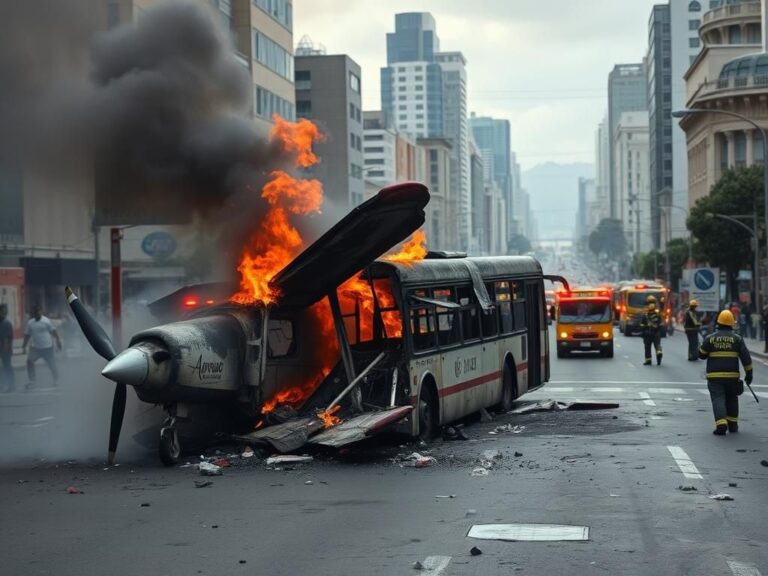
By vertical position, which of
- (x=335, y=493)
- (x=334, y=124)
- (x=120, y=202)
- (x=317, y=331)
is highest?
(x=334, y=124)

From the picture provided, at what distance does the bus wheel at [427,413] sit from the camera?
15445 millimetres

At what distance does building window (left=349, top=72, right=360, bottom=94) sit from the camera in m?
111

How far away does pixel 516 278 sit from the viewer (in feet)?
68.7

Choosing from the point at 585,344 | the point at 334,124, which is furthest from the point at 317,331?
the point at 334,124

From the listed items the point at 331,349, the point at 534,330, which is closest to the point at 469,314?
the point at 331,349

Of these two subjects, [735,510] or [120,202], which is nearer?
[735,510]

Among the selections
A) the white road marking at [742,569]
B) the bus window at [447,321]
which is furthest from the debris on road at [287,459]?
the white road marking at [742,569]

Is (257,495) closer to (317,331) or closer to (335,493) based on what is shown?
(335,493)

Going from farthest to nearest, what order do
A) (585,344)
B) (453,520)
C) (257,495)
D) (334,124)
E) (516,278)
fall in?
(334,124) < (585,344) < (516,278) < (257,495) < (453,520)

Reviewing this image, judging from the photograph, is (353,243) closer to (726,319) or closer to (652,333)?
(726,319)

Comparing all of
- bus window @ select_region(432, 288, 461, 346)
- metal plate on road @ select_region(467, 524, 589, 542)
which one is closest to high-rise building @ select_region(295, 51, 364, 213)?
bus window @ select_region(432, 288, 461, 346)

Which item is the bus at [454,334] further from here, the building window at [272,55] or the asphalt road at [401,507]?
the building window at [272,55]

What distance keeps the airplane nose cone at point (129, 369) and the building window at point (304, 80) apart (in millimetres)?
97694

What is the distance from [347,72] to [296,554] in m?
103
